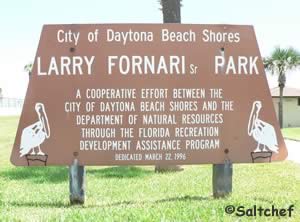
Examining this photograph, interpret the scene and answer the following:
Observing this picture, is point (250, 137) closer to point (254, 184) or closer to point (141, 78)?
point (141, 78)

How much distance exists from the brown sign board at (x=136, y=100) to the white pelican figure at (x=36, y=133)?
0.01m

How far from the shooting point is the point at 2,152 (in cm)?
2477

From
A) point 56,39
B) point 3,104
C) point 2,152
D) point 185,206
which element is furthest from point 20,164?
point 3,104

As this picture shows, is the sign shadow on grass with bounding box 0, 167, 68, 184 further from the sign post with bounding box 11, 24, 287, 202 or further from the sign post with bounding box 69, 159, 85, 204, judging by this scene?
the sign post with bounding box 11, 24, 287, 202

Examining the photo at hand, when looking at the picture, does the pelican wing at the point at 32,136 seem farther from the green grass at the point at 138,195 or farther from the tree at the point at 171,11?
the tree at the point at 171,11

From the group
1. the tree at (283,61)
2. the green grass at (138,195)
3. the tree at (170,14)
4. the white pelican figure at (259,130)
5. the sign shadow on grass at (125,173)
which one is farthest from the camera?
the tree at (283,61)

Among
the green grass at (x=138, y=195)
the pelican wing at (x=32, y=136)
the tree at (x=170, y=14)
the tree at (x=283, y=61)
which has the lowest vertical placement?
the green grass at (x=138, y=195)

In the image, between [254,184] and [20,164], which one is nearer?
[20,164]

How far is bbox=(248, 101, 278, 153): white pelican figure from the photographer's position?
8.12 meters

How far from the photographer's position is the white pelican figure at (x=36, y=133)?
789cm

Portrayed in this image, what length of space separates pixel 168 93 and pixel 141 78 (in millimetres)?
421

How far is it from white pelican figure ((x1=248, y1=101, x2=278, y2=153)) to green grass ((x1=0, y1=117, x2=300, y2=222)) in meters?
0.77

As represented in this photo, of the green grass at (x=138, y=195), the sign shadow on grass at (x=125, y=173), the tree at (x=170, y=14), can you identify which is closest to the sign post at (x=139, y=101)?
the green grass at (x=138, y=195)

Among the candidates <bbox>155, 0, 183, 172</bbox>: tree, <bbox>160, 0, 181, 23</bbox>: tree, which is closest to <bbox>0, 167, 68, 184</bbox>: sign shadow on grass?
<bbox>155, 0, 183, 172</bbox>: tree
